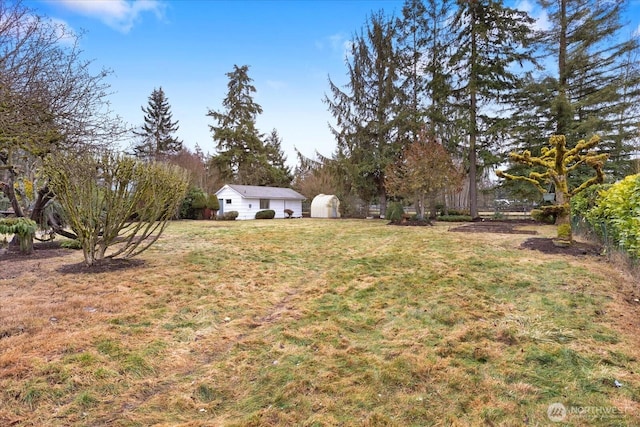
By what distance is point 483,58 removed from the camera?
18.6m

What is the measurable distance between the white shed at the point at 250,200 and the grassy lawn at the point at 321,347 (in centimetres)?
1750

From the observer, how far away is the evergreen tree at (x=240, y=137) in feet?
102

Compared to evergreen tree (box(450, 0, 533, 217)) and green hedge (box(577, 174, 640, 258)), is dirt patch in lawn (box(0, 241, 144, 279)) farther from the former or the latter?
evergreen tree (box(450, 0, 533, 217))

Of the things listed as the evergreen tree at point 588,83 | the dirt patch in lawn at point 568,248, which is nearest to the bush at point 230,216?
the dirt patch in lawn at point 568,248

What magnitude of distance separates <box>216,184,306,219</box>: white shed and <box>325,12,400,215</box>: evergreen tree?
644cm

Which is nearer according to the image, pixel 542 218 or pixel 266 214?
pixel 542 218

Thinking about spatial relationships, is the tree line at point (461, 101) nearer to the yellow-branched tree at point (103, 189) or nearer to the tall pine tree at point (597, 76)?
the tall pine tree at point (597, 76)

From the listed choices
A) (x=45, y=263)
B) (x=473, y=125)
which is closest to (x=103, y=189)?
(x=45, y=263)

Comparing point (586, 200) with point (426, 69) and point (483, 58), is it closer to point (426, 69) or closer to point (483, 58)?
point (483, 58)

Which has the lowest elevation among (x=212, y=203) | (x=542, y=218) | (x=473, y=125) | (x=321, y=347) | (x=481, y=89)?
(x=321, y=347)

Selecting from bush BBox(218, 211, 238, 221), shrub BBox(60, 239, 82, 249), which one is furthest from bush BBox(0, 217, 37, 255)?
bush BBox(218, 211, 238, 221)

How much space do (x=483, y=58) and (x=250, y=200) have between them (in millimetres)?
17456

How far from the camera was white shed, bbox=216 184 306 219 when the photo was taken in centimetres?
2334

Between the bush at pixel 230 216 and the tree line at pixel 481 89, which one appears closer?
the tree line at pixel 481 89
